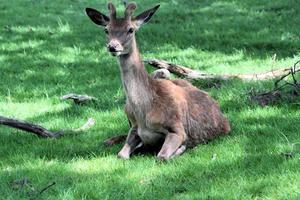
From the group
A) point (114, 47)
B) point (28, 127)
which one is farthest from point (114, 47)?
point (28, 127)

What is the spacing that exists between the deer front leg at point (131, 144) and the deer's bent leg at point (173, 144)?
42cm

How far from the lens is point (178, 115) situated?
7.78 meters

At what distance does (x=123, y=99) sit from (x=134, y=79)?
2774 mm

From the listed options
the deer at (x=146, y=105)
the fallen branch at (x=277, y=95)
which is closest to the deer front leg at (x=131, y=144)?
the deer at (x=146, y=105)

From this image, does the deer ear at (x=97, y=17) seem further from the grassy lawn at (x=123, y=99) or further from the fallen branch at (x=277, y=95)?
the fallen branch at (x=277, y=95)

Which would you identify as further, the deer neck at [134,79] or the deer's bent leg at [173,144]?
the deer neck at [134,79]

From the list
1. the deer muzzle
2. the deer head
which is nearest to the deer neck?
the deer head

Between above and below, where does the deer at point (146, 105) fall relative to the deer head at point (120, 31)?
below

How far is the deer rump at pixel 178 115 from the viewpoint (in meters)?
7.65

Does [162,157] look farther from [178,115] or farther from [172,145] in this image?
[178,115]

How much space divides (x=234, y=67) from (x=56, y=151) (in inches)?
200

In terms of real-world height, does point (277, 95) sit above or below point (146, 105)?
below

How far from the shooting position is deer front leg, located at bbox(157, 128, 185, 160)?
7402 mm

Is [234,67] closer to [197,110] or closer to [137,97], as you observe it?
[197,110]
